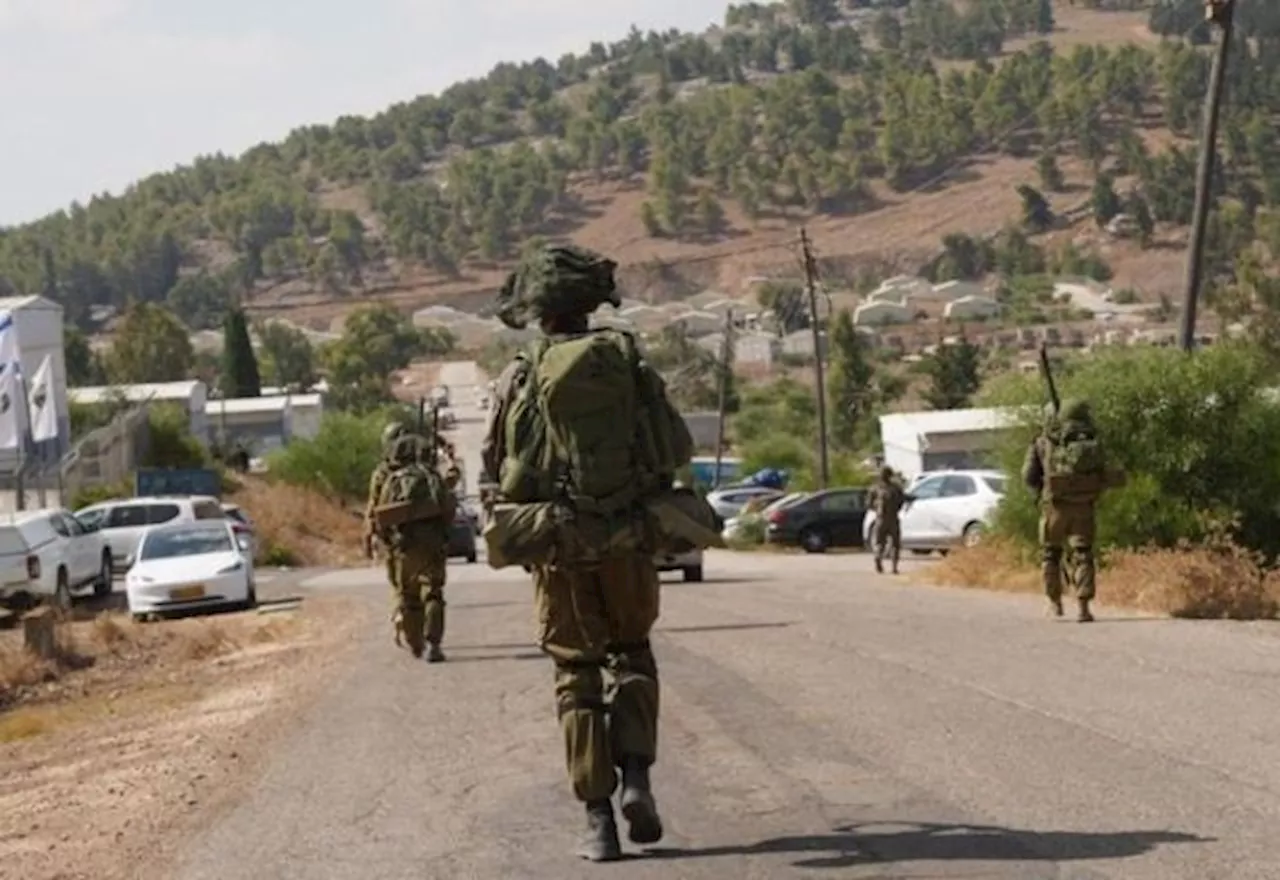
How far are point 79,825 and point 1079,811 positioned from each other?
16.3 feet

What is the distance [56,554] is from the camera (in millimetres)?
31859

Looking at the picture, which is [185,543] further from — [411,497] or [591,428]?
[591,428]

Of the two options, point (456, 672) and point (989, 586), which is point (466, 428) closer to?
point (989, 586)

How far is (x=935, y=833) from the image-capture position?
355 inches

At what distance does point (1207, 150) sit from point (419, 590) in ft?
44.2

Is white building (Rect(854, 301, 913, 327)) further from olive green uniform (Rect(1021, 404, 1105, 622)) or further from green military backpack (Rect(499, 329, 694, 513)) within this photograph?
green military backpack (Rect(499, 329, 694, 513))

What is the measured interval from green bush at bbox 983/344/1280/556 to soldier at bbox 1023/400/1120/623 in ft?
13.1

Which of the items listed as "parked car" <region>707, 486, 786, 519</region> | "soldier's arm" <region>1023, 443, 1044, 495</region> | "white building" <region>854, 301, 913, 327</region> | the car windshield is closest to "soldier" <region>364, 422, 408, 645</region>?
"soldier's arm" <region>1023, 443, 1044, 495</region>

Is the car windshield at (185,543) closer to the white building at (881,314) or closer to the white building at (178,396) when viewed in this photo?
the white building at (178,396)

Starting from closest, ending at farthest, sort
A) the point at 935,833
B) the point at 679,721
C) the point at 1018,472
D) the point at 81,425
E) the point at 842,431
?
1. the point at 935,833
2. the point at 679,721
3. the point at 1018,472
4. the point at 81,425
5. the point at 842,431

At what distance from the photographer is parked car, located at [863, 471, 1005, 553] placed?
38.0m

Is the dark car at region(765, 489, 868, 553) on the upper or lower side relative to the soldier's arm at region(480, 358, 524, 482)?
lower

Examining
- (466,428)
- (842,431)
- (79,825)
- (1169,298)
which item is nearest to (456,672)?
(79,825)

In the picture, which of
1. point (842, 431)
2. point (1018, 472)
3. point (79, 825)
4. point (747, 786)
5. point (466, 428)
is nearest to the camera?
point (747, 786)
